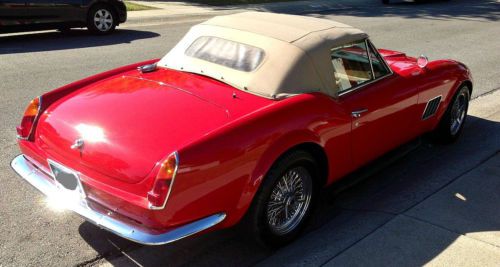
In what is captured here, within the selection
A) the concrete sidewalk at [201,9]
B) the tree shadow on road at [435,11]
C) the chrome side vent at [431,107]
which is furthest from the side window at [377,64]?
the tree shadow on road at [435,11]

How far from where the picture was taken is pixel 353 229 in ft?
12.7

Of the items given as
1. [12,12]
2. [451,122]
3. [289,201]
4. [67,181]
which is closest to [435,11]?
[12,12]

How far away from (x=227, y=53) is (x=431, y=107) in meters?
2.13

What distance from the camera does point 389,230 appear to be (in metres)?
3.78

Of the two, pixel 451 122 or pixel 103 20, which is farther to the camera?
pixel 103 20

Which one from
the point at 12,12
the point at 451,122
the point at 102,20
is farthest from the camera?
the point at 102,20

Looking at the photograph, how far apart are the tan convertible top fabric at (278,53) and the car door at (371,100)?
0.44ft

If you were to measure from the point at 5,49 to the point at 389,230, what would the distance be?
8.45 meters

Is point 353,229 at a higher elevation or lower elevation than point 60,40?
lower

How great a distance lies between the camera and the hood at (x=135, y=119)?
10.1 feet

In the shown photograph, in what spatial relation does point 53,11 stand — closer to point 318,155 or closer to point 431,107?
point 431,107

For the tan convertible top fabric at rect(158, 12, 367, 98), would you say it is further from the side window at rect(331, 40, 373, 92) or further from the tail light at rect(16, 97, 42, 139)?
the tail light at rect(16, 97, 42, 139)

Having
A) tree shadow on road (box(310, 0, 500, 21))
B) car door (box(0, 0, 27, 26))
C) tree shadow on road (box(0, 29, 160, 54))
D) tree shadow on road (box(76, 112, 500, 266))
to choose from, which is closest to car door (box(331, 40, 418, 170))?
tree shadow on road (box(76, 112, 500, 266))

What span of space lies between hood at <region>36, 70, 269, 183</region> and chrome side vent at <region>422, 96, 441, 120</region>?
2003mm
